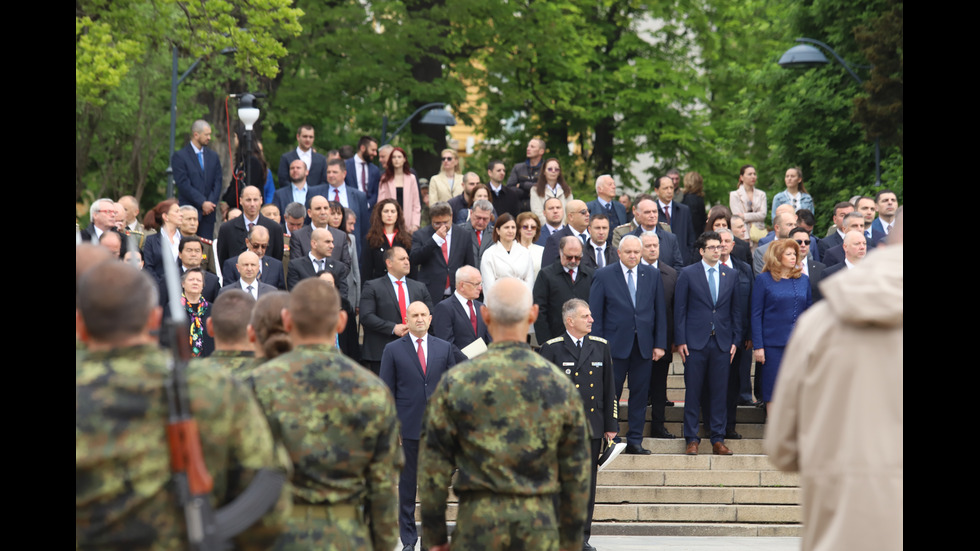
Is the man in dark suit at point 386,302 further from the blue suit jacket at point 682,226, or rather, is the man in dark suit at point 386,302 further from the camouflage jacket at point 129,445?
the camouflage jacket at point 129,445

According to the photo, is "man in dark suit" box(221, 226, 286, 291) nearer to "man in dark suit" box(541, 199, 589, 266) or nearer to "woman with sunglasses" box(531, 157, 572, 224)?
"man in dark suit" box(541, 199, 589, 266)

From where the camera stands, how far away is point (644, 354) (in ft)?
46.0

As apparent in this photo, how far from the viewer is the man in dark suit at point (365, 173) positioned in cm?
1819

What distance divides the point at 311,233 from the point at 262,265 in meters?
0.94

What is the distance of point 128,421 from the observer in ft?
15.0

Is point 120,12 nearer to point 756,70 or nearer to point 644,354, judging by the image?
point 644,354

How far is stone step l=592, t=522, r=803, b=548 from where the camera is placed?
13359mm

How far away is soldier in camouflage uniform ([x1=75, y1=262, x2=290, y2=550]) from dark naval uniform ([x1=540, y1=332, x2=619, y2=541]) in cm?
706

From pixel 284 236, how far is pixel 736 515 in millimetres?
6110

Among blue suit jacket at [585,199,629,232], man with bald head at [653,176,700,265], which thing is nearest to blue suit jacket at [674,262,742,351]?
blue suit jacket at [585,199,629,232]

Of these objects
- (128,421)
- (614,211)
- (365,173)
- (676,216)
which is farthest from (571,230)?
(128,421)

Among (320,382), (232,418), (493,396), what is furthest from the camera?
(493,396)

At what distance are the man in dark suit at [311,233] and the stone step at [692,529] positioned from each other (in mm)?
4132

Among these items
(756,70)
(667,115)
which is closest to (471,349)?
(667,115)
